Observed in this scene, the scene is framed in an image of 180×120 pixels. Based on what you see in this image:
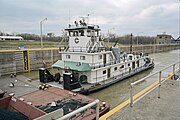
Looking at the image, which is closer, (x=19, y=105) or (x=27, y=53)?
(x=19, y=105)

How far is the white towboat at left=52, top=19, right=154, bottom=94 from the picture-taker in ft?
39.4

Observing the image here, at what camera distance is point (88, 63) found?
1308cm

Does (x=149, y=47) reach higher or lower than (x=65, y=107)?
higher

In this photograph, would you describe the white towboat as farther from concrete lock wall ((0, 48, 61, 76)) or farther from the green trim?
concrete lock wall ((0, 48, 61, 76))

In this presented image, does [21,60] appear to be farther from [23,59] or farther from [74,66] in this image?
[74,66]

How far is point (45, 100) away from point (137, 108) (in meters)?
5.74

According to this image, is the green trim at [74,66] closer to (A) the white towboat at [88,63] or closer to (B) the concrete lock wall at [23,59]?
(A) the white towboat at [88,63]

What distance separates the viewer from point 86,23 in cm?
1530

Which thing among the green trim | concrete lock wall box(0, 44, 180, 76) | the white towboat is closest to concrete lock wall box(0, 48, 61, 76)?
concrete lock wall box(0, 44, 180, 76)

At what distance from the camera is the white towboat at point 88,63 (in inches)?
473

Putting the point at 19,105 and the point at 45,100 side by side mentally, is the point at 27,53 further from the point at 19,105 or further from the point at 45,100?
the point at 19,105

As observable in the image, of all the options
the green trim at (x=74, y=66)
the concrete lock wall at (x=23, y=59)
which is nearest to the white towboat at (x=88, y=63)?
the green trim at (x=74, y=66)

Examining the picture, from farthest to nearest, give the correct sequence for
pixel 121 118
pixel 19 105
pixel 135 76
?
pixel 135 76 → pixel 19 105 → pixel 121 118

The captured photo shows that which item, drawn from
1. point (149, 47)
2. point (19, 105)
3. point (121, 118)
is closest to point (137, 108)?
point (121, 118)
